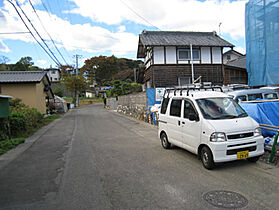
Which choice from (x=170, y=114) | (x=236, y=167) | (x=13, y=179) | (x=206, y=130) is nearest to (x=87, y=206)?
(x=13, y=179)

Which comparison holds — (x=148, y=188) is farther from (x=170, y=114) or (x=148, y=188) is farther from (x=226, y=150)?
(x=170, y=114)

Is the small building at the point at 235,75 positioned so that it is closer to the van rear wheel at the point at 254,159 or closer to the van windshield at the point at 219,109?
the van windshield at the point at 219,109

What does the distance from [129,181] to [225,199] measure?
1967 millimetres

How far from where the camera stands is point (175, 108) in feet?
22.0

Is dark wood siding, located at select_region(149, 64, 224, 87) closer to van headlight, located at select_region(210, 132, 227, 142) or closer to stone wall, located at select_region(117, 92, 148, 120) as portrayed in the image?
stone wall, located at select_region(117, 92, 148, 120)

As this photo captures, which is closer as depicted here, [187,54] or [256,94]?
[256,94]

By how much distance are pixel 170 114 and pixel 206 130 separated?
75.8 inches

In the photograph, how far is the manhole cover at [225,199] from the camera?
350cm

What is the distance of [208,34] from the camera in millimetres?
23328

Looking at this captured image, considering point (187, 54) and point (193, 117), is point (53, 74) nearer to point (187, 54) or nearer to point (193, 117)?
point (187, 54)

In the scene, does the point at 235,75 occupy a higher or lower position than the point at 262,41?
lower

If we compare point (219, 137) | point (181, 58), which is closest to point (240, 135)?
point (219, 137)

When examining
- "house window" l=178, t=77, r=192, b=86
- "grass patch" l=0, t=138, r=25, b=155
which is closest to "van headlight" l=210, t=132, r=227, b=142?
"grass patch" l=0, t=138, r=25, b=155

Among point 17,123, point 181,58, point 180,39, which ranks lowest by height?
point 17,123
